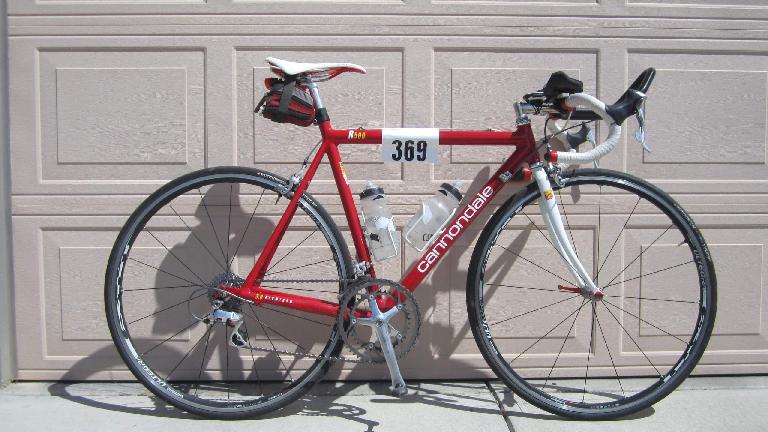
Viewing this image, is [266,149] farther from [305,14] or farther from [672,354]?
[672,354]

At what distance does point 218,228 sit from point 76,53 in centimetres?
107

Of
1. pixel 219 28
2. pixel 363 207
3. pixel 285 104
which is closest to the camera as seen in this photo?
pixel 285 104

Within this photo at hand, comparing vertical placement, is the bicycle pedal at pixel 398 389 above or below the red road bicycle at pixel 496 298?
below

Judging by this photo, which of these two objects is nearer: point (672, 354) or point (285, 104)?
point (285, 104)

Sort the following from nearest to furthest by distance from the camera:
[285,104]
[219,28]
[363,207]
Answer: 1. [285,104]
2. [363,207]
3. [219,28]

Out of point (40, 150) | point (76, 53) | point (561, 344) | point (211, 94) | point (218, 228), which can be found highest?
point (76, 53)

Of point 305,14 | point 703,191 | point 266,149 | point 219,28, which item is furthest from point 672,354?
point 219,28

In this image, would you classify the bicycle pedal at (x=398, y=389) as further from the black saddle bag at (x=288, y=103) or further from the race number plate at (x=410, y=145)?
the black saddle bag at (x=288, y=103)

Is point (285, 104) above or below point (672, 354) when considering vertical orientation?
above

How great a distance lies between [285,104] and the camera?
8.75 feet

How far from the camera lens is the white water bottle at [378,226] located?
2.77 metres

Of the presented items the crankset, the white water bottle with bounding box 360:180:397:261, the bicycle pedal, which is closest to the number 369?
the white water bottle with bounding box 360:180:397:261

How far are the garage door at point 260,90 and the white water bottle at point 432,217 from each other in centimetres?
33

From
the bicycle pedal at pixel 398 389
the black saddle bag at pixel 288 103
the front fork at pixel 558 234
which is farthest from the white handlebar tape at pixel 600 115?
the bicycle pedal at pixel 398 389
